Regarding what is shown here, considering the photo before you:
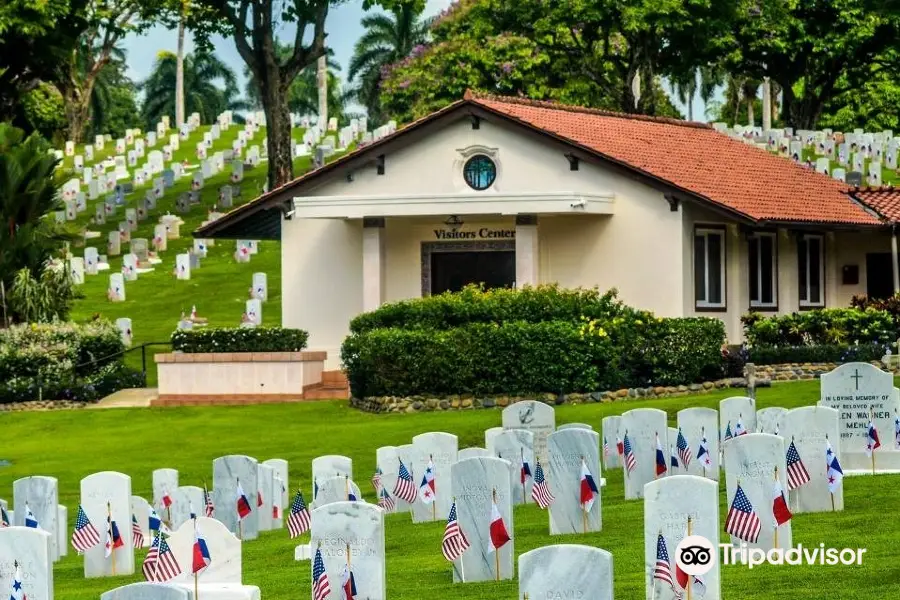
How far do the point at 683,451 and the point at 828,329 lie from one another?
1444 cm

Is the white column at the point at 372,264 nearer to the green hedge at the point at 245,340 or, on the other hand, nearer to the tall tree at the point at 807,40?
the green hedge at the point at 245,340

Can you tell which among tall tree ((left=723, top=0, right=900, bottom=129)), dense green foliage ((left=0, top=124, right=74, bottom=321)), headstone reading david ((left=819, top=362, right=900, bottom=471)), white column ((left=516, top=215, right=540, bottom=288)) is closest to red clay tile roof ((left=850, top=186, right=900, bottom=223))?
white column ((left=516, top=215, right=540, bottom=288))

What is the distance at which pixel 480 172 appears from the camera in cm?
3766

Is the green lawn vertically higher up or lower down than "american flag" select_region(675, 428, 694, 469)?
lower down

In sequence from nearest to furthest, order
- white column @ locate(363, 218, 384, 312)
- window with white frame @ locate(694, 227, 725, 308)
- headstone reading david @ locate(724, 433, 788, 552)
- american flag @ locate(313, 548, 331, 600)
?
1. american flag @ locate(313, 548, 331, 600)
2. headstone reading david @ locate(724, 433, 788, 552)
3. window with white frame @ locate(694, 227, 725, 308)
4. white column @ locate(363, 218, 384, 312)

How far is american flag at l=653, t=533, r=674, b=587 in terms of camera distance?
13.0m

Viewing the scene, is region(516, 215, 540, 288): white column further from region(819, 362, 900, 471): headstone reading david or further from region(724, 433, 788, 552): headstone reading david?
region(724, 433, 788, 552): headstone reading david

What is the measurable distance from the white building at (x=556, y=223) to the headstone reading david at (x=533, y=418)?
12988 millimetres

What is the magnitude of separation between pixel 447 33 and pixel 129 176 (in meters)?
14.7

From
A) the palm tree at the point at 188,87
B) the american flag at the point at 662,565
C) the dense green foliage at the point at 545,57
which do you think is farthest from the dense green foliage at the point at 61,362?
the palm tree at the point at 188,87

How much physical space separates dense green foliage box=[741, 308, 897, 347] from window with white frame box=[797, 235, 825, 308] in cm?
502

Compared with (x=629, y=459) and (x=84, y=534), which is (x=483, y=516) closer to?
(x=84, y=534)

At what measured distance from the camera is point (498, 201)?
1437 inches

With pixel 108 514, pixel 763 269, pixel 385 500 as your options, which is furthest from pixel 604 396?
pixel 108 514
